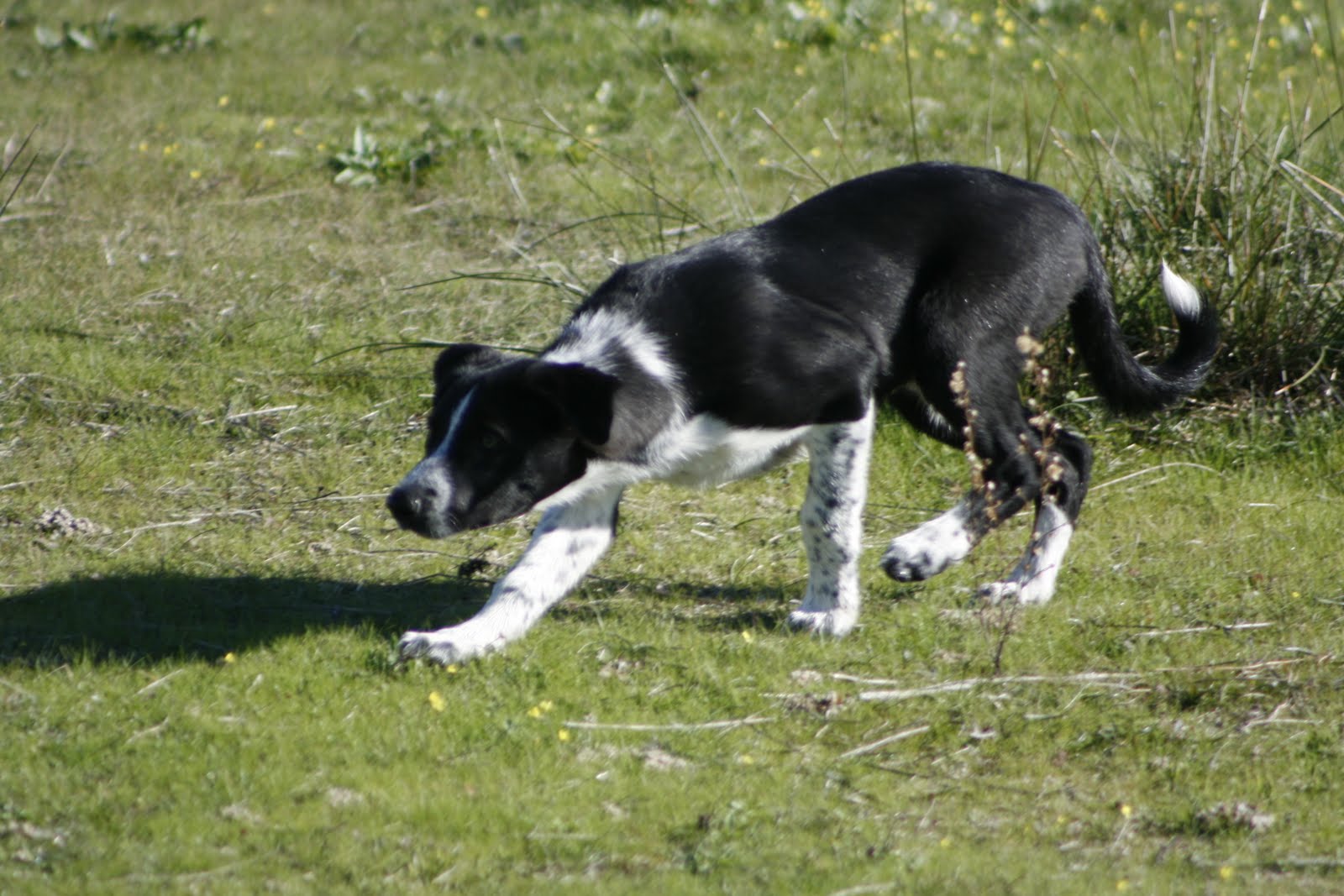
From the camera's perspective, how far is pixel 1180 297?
224 inches

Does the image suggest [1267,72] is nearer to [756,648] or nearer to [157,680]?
[756,648]

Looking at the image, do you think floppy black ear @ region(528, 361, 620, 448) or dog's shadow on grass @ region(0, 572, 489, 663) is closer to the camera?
floppy black ear @ region(528, 361, 620, 448)

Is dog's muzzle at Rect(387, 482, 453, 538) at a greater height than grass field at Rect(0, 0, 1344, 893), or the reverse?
dog's muzzle at Rect(387, 482, 453, 538)

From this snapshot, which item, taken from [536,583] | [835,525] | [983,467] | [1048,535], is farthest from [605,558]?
[1048,535]

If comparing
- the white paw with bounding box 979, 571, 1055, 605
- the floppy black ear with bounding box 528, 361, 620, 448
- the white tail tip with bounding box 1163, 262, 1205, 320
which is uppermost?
the floppy black ear with bounding box 528, 361, 620, 448

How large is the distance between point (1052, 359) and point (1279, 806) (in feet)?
9.37

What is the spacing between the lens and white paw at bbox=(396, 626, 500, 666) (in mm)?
4758

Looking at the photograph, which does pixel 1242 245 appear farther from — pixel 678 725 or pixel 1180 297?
pixel 678 725

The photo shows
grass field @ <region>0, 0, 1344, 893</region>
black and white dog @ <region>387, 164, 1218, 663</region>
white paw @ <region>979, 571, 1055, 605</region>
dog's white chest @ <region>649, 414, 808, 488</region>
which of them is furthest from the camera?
white paw @ <region>979, 571, 1055, 605</region>

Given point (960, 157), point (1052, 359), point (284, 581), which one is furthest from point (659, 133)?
point (284, 581)

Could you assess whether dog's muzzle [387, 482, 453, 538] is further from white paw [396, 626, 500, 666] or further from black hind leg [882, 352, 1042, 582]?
black hind leg [882, 352, 1042, 582]

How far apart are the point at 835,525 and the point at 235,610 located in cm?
191

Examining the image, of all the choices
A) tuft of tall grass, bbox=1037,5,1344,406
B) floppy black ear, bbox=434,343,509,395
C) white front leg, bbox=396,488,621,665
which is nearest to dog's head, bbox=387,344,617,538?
floppy black ear, bbox=434,343,509,395

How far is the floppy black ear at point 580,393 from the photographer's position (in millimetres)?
4590
